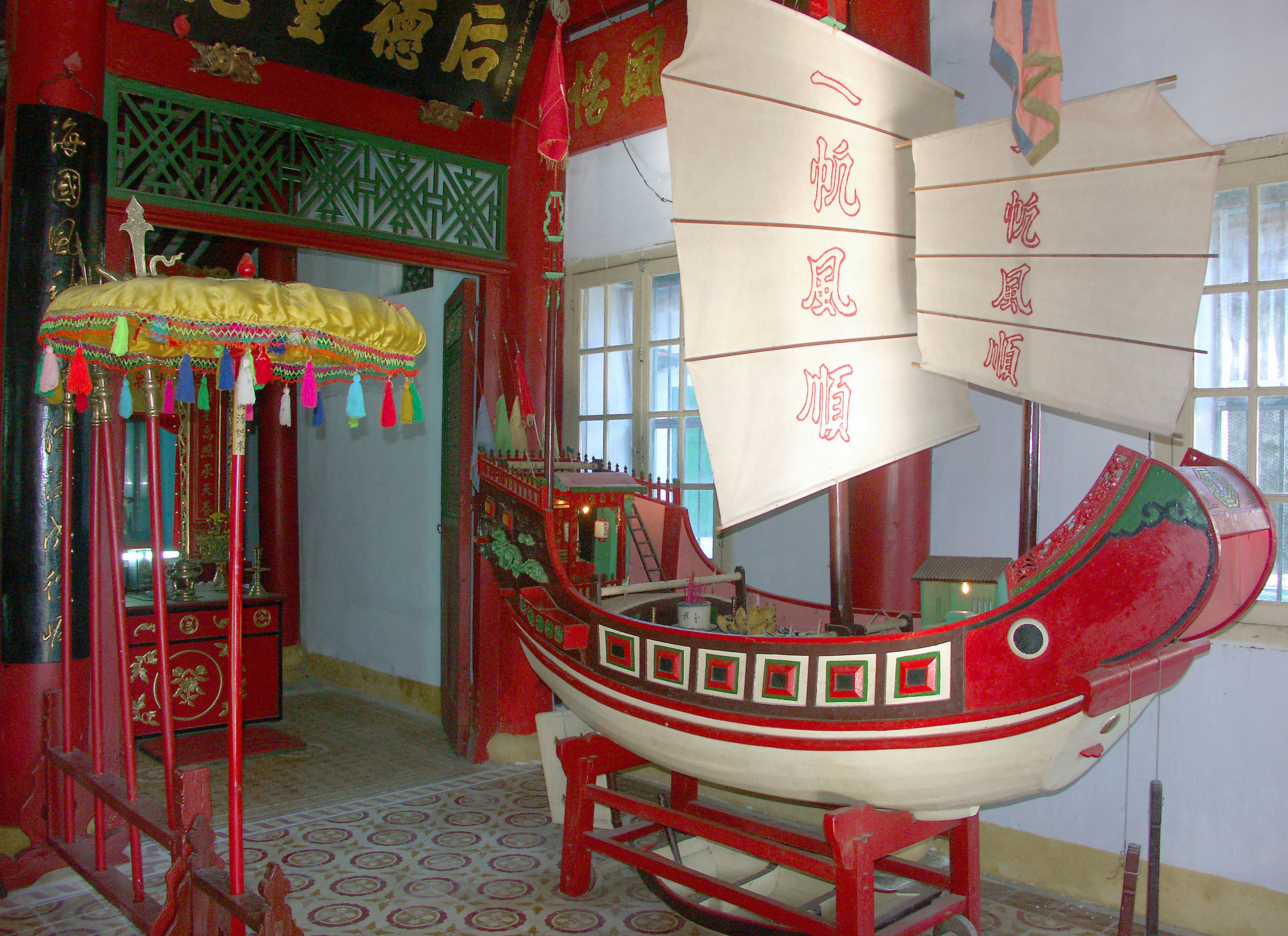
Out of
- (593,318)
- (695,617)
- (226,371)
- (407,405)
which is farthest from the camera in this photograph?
(593,318)

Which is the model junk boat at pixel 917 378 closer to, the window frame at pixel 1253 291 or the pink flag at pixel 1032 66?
the pink flag at pixel 1032 66

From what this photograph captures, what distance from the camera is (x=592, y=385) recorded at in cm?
624

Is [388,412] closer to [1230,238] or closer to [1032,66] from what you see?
[1032,66]

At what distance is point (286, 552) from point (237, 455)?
17.8 ft

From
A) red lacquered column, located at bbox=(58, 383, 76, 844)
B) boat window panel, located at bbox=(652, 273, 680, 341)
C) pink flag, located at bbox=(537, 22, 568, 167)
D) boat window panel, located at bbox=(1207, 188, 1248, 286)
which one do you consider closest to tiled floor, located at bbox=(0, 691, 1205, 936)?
red lacquered column, located at bbox=(58, 383, 76, 844)

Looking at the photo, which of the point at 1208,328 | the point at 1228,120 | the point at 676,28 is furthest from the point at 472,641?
the point at 1228,120

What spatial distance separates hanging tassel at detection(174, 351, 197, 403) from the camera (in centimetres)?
271

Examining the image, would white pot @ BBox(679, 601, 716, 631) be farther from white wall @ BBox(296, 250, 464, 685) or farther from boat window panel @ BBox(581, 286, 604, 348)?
white wall @ BBox(296, 250, 464, 685)

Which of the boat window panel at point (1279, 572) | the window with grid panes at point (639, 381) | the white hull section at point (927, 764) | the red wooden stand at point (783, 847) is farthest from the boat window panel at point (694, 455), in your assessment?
the boat window panel at point (1279, 572)

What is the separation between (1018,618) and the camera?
8.54 ft

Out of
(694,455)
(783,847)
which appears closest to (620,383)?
(694,455)

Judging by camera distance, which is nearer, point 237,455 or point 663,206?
point 237,455

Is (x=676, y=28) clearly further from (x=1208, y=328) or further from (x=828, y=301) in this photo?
(x=1208, y=328)

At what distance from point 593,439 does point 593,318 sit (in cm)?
77
